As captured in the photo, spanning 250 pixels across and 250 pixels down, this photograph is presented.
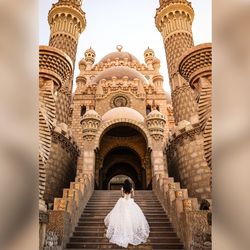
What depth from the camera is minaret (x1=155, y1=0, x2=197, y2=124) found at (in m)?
22.8

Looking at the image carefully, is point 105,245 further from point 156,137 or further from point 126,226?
point 156,137

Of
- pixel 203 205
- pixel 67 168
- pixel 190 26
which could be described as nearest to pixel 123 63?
pixel 190 26

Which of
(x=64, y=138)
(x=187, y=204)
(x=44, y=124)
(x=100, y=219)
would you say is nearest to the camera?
(x=44, y=124)

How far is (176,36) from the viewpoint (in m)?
25.1

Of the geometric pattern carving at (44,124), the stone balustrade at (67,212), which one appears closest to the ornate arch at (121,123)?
the stone balustrade at (67,212)

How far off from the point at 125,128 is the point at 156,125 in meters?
5.28

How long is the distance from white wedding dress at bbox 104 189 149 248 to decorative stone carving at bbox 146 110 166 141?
7.07m

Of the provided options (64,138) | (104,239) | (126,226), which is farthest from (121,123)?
(104,239)

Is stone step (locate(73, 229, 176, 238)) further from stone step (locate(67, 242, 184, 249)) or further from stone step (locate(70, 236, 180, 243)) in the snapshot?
stone step (locate(67, 242, 184, 249))

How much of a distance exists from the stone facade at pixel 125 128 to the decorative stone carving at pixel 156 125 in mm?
58
